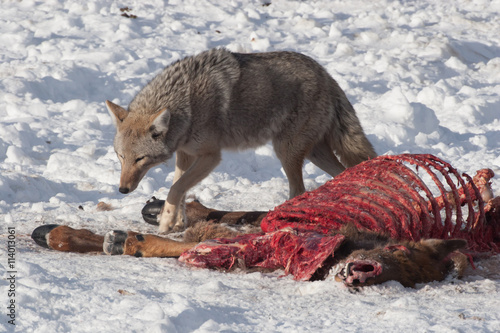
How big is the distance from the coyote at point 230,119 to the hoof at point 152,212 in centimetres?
11

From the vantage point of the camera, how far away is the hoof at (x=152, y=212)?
5246 millimetres

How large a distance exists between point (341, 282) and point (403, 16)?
9.95 metres

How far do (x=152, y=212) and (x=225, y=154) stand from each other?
2.15 m

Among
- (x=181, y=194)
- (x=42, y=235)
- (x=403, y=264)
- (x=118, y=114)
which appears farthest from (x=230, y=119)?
(x=403, y=264)

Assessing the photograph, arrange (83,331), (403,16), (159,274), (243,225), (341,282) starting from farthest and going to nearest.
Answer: (403,16) → (243,225) → (159,274) → (341,282) → (83,331)

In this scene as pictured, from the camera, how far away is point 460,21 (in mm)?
12156

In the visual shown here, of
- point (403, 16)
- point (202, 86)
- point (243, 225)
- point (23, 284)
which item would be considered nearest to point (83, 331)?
point (23, 284)

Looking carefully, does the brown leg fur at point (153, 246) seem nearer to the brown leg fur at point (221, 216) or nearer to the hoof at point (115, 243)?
the hoof at point (115, 243)

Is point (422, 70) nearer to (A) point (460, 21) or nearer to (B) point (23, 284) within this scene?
(A) point (460, 21)

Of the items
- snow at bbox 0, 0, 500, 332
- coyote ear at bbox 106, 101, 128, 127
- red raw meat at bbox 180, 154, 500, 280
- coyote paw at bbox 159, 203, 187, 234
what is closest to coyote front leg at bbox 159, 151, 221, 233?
coyote paw at bbox 159, 203, 187, 234

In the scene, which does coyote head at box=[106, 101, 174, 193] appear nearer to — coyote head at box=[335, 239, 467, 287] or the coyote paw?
the coyote paw

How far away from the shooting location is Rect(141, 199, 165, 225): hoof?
5.25 metres

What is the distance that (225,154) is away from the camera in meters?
7.25

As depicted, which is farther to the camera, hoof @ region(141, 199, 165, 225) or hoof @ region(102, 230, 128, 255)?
hoof @ region(141, 199, 165, 225)
